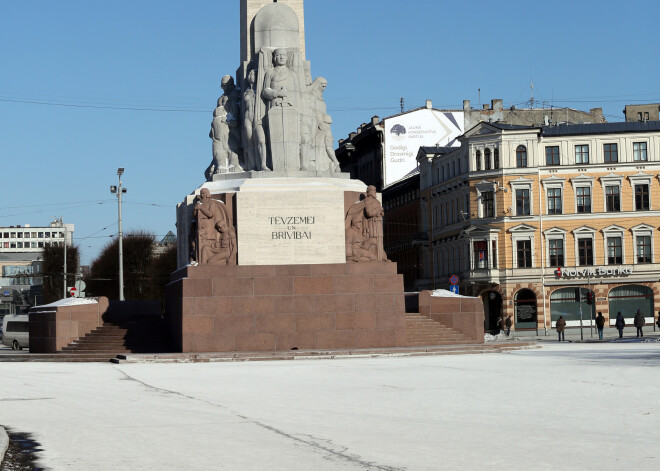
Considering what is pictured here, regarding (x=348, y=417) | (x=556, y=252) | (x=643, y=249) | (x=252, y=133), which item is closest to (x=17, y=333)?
(x=252, y=133)

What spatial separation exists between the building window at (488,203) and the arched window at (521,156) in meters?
2.54

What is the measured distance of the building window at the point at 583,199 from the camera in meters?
76.9

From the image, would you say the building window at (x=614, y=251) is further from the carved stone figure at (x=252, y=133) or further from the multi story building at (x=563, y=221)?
the carved stone figure at (x=252, y=133)

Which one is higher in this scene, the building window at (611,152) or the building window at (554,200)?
the building window at (611,152)

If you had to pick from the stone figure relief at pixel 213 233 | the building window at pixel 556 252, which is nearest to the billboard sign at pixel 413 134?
the building window at pixel 556 252

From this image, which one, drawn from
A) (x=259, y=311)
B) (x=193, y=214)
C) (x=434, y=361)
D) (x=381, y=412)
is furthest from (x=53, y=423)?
(x=193, y=214)

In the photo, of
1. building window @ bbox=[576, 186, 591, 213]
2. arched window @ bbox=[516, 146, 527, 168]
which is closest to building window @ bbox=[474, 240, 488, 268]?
arched window @ bbox=[516, 146, 527, 168]

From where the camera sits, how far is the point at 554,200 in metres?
77.2

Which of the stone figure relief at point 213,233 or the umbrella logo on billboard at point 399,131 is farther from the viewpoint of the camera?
the umbrella logo on billboard at point 399,131

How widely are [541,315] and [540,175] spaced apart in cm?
884

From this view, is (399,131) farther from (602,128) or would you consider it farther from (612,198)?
(612,198)

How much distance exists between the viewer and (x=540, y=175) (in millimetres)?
77375

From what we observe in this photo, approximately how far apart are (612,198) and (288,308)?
47320mm

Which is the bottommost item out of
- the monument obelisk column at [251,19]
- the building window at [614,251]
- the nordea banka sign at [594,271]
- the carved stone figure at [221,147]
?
the nordea banka sign at [594,271]
